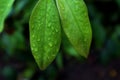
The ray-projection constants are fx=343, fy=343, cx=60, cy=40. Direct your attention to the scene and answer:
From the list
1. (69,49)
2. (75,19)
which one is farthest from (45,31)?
(69,49)

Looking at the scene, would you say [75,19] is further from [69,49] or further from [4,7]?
[69,49]

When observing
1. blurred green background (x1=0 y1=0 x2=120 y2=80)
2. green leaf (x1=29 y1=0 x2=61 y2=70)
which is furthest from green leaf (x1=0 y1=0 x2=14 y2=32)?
blurred green background (x1=0 y1=0 x2=120 y2=80)

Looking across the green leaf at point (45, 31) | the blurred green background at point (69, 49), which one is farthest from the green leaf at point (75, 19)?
the blurred green background at point (69, 49)

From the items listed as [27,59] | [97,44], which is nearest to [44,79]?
[27,59]

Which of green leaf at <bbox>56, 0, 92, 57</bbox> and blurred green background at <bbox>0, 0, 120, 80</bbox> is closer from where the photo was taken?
green leaf at <bbox>56, 0, 92, 57</bbox>

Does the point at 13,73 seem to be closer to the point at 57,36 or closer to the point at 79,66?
the point at 79,66

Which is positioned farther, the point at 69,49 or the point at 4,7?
the point at 69,49

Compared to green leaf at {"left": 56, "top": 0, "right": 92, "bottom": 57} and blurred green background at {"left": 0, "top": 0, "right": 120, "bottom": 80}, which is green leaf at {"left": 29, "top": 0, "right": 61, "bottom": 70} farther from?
blurred green background at {"left": 0, "top": 0, "right": 120, "bottom": 80}
